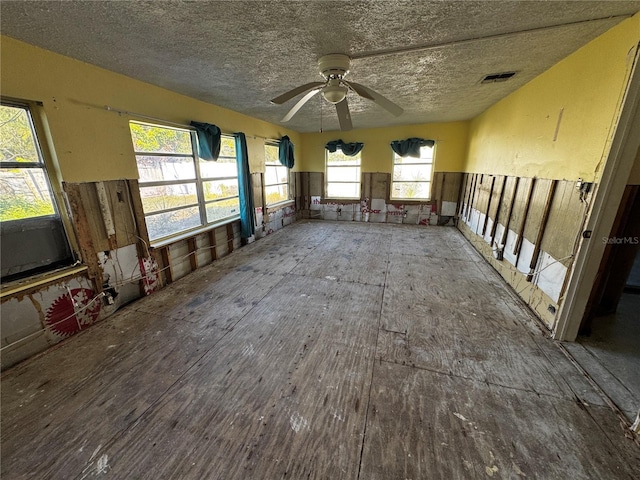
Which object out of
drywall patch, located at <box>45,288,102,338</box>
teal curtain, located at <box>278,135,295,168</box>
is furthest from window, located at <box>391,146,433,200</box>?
drywall patch, located at <box>45,288,102,338</box>

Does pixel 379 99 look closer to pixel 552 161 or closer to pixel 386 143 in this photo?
pixel 552 161

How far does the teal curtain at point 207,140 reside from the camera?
3.62 metres

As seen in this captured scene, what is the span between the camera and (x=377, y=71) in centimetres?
269

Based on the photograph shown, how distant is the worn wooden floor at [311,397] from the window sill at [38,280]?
600mm

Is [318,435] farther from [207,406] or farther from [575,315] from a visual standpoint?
[575,315]

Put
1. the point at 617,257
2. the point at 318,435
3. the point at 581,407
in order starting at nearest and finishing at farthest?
the point at 318,435 < the point at 581,407 < the point at 617,257

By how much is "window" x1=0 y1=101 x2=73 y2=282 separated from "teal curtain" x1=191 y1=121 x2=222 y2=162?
1.77m

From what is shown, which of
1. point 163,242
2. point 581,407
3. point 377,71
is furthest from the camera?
point 163,242

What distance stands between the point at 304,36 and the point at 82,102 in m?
2.24

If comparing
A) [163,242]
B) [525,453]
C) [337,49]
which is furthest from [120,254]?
[525,453]

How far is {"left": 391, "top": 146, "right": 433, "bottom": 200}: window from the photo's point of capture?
6.42m

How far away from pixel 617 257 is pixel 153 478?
3944 millimetres

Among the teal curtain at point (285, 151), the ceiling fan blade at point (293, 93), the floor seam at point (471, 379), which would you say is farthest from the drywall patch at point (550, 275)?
the teal curtain at point (285, 151)

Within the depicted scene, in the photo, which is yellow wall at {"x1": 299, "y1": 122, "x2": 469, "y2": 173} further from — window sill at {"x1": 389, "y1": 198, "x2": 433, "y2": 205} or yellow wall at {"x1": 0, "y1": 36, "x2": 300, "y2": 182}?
yellow wall at {"x1": 0, "y1": 36, "x2": 300, "y2": 182}
